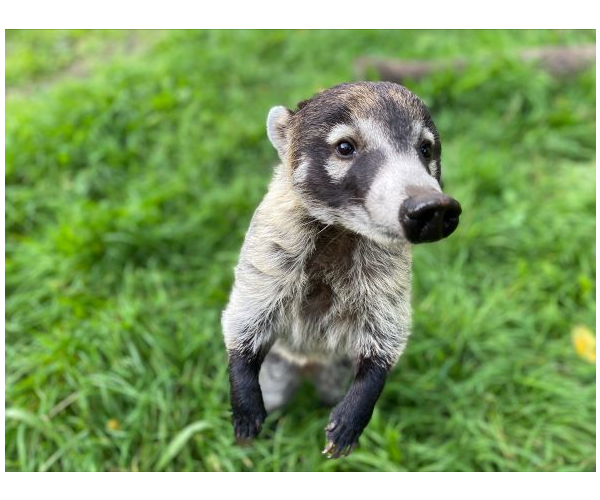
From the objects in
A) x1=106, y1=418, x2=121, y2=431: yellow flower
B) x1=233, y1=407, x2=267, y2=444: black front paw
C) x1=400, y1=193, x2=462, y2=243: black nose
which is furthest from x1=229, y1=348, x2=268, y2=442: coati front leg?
x1=106, y1=418, x2=121, y2=431: yellow flower

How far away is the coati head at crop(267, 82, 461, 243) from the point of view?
78.1 inches

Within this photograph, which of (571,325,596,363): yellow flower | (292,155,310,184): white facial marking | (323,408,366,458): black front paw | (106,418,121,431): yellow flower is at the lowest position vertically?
(106,418,121,431): yellow flower

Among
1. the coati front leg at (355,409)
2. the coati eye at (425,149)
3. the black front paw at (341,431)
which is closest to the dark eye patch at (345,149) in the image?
the coati eye at (425,149)

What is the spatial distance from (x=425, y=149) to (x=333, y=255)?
0.62 meters

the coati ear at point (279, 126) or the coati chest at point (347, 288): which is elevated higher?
the coati ear at point (279, 126)

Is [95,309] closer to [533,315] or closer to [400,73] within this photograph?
[533,315]

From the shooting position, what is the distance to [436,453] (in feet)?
12.5

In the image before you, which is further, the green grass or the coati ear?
the green grass

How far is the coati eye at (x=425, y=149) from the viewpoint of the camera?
2214 millimetres

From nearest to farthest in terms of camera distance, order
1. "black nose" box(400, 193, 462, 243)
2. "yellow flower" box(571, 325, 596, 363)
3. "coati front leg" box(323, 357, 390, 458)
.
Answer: "black nose" box(400, 193, 462, 243) < "coati front leg" box(323, 357, 390, 458) < "yellow flower" box(571, 325, 596, 363)

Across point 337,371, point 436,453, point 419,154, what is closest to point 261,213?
point 419,154

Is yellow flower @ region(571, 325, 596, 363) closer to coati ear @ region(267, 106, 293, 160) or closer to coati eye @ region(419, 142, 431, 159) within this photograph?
coati eye @ region(419, 142, 431, 159)

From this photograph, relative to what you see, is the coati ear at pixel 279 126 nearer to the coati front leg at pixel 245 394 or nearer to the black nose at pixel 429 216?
the black nose at pixel 429 216

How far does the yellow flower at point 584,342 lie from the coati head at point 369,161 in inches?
113
